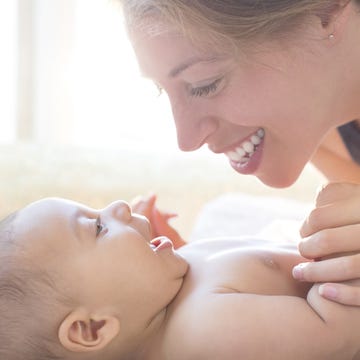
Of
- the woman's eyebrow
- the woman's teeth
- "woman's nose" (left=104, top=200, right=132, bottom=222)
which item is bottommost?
"woman's nose" (left=104, top=200, right=132, bottom=222)

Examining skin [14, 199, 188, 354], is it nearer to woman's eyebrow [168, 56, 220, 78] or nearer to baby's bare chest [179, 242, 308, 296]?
baby's bare chest [179, 242, 308, 296]

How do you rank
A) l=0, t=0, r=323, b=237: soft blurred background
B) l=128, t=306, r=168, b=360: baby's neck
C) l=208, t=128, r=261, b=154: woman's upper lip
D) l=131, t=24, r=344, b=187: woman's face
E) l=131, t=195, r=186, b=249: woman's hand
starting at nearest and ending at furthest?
l=128, t=306, r=168, b=360: baby's neck → l=131, t=24, r=344, b=187: woman's face → l=208, t=128, r=261, b=154: woman's upper lip → l=131, t=195, r=186, b=249: woman's hand → l=0, t=0, r=323, b=237: soft blurred background

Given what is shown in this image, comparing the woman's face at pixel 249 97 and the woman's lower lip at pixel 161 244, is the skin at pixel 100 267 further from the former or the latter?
the woman's face at pixel 249 97

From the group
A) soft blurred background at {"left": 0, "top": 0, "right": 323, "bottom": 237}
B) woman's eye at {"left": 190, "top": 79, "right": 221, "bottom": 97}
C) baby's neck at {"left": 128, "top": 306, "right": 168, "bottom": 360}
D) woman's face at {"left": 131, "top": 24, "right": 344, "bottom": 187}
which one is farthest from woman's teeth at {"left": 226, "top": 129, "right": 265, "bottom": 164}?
soft blurred background at {"left": 0, "top": 0, "right": 323, "bottom": 237}

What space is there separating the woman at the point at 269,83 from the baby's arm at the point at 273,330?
4 centimetres

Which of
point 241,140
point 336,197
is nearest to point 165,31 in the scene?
point 241,140

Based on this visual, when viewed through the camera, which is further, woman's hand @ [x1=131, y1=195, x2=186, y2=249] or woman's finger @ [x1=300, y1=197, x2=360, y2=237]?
woman's hand @ [x1=131, y1=195, x2=186, y2=249]

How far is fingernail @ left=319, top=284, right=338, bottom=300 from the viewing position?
114 cm

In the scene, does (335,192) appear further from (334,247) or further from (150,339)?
(150,339)

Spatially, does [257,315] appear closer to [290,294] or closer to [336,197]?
[290,294]

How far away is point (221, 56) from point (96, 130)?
217 cm

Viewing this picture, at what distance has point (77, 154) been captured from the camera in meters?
2.39

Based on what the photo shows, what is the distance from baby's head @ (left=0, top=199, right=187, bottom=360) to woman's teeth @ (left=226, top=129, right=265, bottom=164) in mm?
295

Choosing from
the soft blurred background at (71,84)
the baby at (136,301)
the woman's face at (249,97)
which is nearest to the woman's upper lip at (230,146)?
the woman's face at (249,97)
